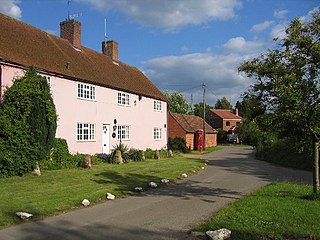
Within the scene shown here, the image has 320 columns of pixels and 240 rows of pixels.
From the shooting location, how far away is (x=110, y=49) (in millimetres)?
32656

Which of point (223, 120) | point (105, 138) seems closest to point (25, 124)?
point (105, 138)

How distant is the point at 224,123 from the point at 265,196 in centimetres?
7552

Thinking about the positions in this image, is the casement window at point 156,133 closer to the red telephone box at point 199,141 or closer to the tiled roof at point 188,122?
the tiled roof at point 188,122

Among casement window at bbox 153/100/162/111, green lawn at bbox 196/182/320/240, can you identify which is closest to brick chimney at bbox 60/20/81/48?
casement window at bbox 153/100/162/111

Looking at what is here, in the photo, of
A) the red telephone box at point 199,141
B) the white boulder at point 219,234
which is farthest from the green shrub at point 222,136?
the white boulder at point 219,234

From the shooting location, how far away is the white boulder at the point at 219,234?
679cm

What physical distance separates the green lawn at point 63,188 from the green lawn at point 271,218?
433 cm

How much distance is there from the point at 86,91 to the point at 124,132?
571cm

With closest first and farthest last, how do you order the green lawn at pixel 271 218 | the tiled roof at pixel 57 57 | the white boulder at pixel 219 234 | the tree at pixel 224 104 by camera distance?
the white boulder at pixel 219 234 < the green lawn at pixel 271 218 < the tiled roof at pixel 57 57 < the tree at pixel 224 104

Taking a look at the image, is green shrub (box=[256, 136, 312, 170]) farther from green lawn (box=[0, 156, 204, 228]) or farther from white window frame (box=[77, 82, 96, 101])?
white window frame (box=[77, 82, 96, 101])

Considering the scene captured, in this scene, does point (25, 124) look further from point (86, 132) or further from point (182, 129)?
point (182, 129)

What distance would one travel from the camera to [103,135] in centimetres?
2495

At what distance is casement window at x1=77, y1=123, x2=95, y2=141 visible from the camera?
2242 cm

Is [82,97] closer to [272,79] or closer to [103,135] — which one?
[103,135]
